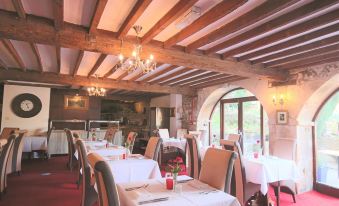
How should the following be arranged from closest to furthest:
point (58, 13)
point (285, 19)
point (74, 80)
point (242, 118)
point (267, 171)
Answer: point (58, 13) → point (285, 19) → point (267, 171) → point (74, 80) → point (242, 118)

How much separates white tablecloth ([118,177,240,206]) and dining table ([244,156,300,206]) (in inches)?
56.5

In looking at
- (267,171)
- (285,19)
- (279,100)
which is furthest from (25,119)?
(285,19)

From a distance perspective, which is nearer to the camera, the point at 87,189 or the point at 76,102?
the point at 87,189

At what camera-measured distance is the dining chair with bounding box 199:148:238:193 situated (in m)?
2.22

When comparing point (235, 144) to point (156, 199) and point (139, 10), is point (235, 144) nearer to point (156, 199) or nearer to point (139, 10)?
point (156, 199)

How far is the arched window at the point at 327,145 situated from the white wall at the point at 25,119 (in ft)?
26.8

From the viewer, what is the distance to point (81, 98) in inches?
382

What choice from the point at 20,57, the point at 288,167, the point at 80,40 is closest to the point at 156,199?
the point at 80,40

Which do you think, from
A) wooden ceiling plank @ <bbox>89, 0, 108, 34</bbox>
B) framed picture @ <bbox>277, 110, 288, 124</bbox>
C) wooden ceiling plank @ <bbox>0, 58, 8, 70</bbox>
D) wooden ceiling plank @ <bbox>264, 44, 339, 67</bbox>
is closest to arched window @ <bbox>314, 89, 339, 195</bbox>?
framed picture @ <bbox>277, 110, 288, 124</bbox>

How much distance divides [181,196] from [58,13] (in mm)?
2284

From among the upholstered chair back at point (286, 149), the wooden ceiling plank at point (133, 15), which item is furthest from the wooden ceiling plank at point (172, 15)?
the upholstered chair back at point (286, 149)

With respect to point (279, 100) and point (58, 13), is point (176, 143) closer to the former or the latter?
point (279, 100)

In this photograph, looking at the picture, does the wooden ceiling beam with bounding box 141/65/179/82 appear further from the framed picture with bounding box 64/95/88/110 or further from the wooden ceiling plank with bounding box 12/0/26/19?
the framed picture with bounding box 64/95/88/110

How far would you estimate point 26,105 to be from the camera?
7629 millimetres
